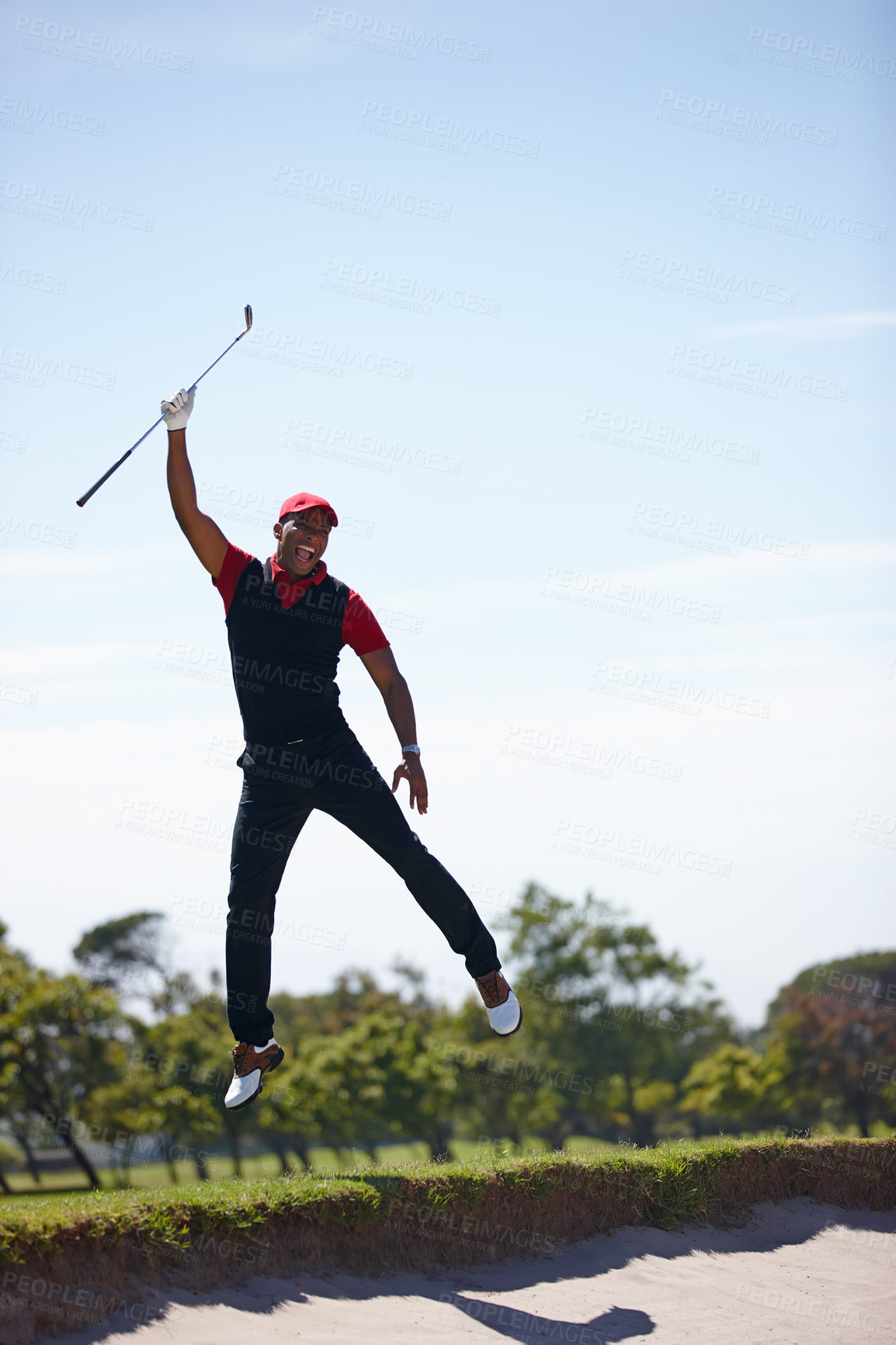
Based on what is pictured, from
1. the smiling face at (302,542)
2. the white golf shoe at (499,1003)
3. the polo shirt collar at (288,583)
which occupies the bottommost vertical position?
the white golf shoe at (499,1003)

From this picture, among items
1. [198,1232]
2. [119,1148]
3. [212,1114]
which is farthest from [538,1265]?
[119,1148]

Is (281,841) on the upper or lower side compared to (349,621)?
lower

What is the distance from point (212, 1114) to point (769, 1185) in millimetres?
40952

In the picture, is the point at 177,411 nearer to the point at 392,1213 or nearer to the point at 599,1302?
the point at 392,1213

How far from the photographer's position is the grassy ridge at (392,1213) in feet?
17.5

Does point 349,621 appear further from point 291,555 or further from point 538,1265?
point 538,1265

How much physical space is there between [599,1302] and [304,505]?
17.1ft

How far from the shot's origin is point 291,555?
6754 mm

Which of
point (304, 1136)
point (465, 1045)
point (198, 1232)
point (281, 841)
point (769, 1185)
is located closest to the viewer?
point (198, 1232)

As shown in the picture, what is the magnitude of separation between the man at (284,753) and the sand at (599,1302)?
137cm

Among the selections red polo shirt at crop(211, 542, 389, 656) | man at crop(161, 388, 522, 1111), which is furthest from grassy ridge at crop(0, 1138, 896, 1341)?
red polo shirt at crop(211, 542, 389, 656)
